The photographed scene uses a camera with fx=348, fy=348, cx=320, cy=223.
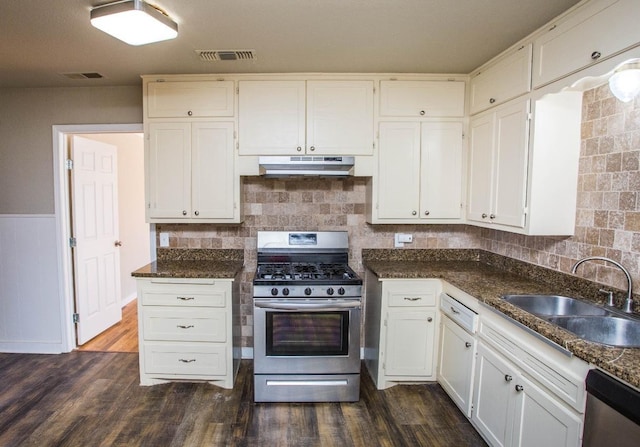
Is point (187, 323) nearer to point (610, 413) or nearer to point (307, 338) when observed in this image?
point (307, 338)

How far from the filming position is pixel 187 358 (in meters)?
2.68

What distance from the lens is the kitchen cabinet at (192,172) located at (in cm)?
279

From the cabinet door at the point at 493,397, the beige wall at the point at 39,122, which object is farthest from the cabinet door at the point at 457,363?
the beige wall at the point at 39,122

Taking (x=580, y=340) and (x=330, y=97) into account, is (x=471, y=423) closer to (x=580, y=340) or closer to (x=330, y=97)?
(x=580, y=340)

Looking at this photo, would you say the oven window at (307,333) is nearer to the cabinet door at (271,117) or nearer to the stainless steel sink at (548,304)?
the stainless steel sink at (548,304)

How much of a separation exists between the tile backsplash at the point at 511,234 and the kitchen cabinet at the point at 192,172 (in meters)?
A: 0.31

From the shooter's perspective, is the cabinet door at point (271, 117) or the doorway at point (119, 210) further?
the doorway at point (119, 210)

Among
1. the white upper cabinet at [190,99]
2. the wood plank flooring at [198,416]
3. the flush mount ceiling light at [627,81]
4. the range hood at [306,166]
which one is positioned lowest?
the wood plank flooring at [198,416]

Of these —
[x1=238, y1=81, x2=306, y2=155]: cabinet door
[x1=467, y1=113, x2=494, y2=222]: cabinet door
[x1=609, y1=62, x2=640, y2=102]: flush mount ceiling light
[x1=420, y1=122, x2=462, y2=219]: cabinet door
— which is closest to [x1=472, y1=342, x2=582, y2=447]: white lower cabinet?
[x1=467, y1=113, x2=494, y2=222]: cabinet door

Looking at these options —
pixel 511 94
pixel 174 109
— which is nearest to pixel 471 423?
pixel 511 94

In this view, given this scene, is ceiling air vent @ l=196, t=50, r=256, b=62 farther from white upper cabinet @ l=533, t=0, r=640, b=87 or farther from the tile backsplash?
white upper cabinet @ l=533, t=0, r=640, b=87

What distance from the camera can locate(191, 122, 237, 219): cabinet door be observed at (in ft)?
9.13

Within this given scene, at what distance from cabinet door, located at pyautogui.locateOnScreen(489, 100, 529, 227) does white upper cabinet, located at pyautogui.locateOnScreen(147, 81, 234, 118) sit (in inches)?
79.1

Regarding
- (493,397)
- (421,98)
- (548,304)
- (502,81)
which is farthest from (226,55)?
(493,397)
